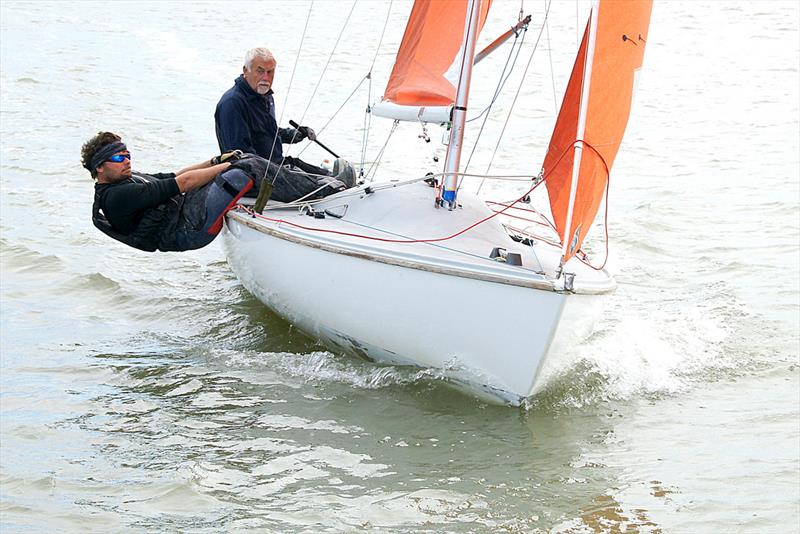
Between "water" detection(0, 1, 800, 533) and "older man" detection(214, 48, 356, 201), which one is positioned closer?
"water" detection(0, 1, 800, 533)

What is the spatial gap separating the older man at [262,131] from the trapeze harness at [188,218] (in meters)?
0.24

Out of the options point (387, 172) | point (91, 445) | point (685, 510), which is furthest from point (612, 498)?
point (387, 172)

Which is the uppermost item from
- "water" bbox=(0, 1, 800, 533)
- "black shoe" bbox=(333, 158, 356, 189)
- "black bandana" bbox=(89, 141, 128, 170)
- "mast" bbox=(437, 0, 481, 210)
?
"mast" bbox=(437, 0, 481, 210)

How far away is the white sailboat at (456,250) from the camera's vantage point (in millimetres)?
4363

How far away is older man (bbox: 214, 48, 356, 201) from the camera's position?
19.1 ft

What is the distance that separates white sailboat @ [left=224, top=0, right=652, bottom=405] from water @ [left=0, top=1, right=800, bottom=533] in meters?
0.27

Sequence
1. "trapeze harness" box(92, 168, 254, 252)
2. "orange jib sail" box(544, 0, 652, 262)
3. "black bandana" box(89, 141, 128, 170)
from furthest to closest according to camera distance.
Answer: "trapeze harness" box(92, 168, 254, 252), "black bandana" box(89, 141, 128, 170), "orange jib sail" box(544, 0, 652, 262)

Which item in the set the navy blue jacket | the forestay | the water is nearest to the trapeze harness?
the navy blue jacket

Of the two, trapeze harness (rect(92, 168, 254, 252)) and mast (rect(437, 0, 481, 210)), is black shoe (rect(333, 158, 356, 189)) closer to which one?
trapeze harness (rect(92, 168, 254, 252))

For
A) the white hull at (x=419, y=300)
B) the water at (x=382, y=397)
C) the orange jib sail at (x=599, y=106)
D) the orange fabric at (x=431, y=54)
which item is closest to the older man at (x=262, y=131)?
the white hull at (x=419, y=300)

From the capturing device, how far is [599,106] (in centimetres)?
432

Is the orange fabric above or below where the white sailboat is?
above

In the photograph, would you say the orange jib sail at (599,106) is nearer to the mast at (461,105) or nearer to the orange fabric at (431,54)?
the mast at (461,105)

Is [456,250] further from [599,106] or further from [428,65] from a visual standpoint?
[428,65]
